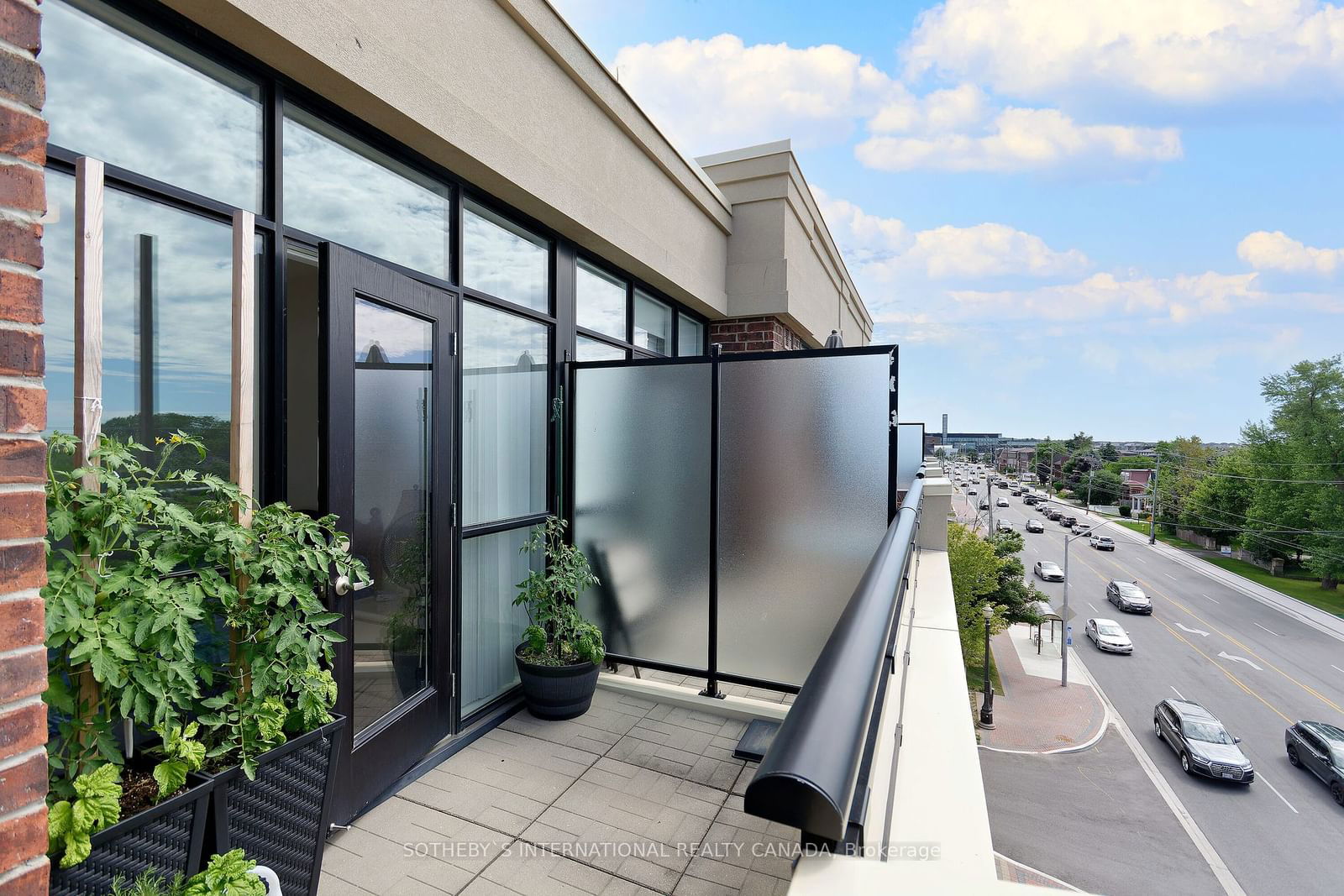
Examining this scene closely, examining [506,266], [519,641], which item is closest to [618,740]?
[519,641]

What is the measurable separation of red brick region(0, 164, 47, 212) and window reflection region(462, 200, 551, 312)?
6.68 ft

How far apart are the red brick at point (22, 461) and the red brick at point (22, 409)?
20mm

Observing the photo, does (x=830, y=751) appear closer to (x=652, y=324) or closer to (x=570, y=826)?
(x=570, y=826)

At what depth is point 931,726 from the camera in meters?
1.50

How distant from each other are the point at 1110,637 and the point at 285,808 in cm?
3590

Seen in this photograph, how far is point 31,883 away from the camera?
946 mm

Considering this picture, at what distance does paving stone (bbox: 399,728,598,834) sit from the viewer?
248 centimetres

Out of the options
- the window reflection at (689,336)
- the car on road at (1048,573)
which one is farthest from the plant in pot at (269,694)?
the car on road at (1048,573)

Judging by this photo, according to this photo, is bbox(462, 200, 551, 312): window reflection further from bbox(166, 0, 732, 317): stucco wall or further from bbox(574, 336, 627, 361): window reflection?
bbox(574, 336, 627, 361): window reflection

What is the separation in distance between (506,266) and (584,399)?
90cm

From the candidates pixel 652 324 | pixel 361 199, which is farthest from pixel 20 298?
pixel 652 324

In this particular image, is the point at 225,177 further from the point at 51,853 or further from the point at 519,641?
the point at 519,641

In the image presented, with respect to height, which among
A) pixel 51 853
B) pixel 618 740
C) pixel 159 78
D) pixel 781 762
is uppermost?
pixel 159 78

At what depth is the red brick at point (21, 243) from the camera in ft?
3.02
